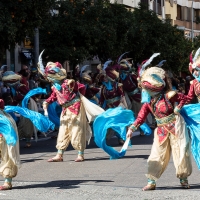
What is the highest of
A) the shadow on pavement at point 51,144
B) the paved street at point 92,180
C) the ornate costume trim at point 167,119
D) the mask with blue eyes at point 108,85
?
the mask with blue eyes at point 108,85

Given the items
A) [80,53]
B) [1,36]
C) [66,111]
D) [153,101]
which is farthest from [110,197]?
[80,53]

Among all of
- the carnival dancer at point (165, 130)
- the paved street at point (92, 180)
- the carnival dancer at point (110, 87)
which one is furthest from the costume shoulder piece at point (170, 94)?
the carnival dancer at point (110, 87)

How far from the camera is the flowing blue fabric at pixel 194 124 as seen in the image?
9.44 meters

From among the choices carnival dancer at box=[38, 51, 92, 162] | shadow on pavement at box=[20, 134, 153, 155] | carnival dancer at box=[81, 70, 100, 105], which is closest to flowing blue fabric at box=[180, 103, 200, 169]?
carnival dancer at box=[38, 51, 92, 162]

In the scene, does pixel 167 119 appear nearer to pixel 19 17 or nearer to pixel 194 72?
pixel 194 72

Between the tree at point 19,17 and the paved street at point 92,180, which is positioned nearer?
the paved street at point 92,180

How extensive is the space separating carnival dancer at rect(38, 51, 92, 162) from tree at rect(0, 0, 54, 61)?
4.39 metres

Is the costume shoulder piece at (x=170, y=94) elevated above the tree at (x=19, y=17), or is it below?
below

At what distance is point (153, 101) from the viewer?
9.45 metres

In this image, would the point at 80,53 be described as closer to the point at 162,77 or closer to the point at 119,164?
the point at 119,164

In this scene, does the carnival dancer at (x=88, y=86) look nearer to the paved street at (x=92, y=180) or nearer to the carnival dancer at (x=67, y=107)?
the paved street at (x=92, y=180)

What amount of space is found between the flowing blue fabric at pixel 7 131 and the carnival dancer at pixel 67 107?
3.11m

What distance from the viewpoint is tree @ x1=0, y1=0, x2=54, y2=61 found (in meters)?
16.9

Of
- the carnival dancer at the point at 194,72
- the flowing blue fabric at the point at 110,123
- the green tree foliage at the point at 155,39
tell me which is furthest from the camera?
the green tree foliage at the point at 155,39
